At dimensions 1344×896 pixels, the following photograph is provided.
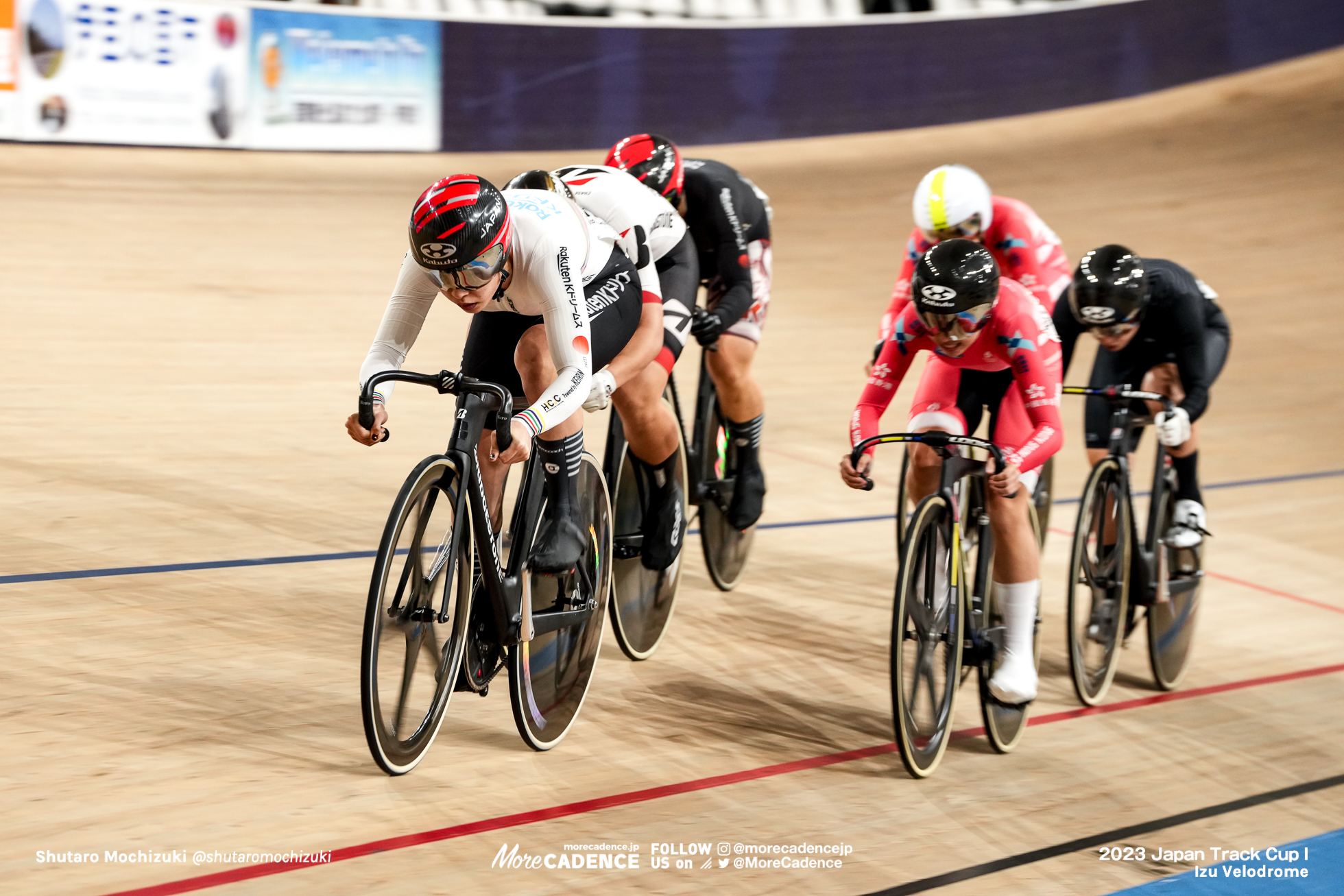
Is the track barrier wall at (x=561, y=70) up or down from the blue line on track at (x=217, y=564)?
up

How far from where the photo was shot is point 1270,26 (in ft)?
42.9

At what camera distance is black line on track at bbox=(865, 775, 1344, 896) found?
97.3 inches

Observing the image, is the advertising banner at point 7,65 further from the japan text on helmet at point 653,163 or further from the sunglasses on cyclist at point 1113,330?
the sunglasses on cyclist at point 1113,330

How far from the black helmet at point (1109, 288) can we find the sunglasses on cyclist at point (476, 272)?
1551 mm

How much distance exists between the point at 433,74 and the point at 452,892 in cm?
876

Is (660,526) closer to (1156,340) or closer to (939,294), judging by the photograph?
(939,294)

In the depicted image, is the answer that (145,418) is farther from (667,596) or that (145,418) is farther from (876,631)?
(876,631)

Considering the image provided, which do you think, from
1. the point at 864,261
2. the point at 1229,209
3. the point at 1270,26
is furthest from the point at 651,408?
the point at 1270,26

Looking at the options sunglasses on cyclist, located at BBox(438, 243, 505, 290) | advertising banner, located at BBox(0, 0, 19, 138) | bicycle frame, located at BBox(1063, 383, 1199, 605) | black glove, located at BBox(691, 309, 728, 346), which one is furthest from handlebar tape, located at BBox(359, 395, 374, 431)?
advertising banner, located at BBox(0, 0, 19, 138)

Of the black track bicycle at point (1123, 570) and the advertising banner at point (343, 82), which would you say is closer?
the black track bicycle at point (1123, 570)

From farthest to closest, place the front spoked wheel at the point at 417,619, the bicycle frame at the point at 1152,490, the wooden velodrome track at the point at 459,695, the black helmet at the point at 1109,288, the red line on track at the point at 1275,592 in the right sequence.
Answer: the red line on track at the point at 1275,592, the bicycle frame at the point at 1152,490, the black helmet at the point at 1109,288, the wooden velodrome track at the point at 459,695, the front spoked wheel at the point at 417,619

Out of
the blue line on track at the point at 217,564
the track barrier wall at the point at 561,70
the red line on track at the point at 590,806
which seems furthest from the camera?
the track barrier wall at the point at 561,70

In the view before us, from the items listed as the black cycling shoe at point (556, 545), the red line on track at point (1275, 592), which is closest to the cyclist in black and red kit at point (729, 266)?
the black cycling shoe at point (556, 545)

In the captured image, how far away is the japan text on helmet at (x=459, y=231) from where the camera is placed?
243 centimetres
